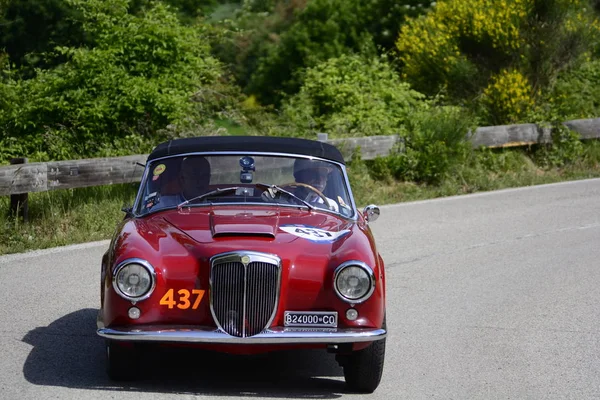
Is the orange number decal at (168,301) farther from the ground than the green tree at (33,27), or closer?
farther from the ground

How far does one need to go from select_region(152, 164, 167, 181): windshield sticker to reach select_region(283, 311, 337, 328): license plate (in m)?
1.95

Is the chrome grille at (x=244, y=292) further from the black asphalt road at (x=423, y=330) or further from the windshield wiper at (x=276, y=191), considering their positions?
the windshield wiper at (x=276, y=191)

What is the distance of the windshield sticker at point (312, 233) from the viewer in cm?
648

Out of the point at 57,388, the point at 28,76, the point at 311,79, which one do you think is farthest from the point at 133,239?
the point at 28,76

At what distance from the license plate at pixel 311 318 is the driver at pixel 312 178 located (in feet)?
4.78

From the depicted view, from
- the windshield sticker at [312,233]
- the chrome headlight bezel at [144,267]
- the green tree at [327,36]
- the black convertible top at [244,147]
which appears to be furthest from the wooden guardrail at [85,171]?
the green tree at [327,36]

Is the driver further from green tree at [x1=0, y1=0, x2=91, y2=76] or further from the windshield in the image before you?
green tree at [x1=0, y1=0, x2=91, y2=76]

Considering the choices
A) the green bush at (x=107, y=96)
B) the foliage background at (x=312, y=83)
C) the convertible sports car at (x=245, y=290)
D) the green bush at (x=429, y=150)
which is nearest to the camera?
the convertible sports car at (x=245, y=290)

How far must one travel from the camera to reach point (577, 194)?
15977 millimetres

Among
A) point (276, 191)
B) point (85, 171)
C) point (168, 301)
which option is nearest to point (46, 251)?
point (85, 171)

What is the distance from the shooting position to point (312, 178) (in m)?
7.56

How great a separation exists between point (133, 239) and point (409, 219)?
7403mm

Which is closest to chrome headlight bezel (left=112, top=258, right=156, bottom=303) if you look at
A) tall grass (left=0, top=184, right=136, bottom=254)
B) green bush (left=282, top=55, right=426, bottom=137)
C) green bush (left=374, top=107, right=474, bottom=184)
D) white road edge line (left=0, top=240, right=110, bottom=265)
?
white road edge line (left=0, top=240, right=110, bottom=265)

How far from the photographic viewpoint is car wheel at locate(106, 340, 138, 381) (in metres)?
6.14
